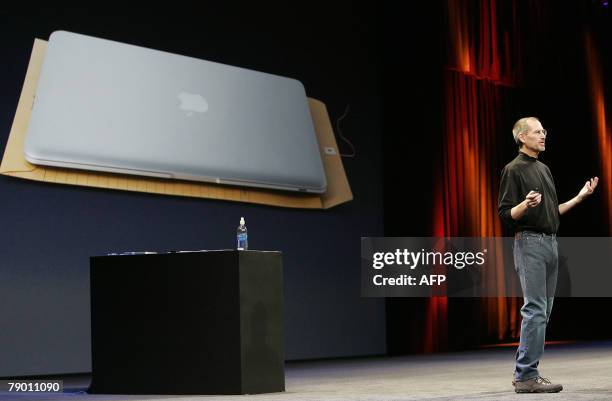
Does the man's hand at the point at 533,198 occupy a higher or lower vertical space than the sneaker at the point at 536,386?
higher

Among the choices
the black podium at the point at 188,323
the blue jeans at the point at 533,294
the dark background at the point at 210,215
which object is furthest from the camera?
the dark background at the point at 210,215

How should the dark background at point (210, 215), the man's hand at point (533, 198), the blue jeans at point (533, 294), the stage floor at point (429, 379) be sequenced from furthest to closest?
the dark background at point (210, 215) < the stage floor at point (429, 379) < the blue jeans at point (533, 294) < the man's hand at point (533, 198)

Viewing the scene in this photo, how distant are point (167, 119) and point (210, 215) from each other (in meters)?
0.75

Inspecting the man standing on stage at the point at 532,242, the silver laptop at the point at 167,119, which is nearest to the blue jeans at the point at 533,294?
the man standing on stage at the point at 532,242

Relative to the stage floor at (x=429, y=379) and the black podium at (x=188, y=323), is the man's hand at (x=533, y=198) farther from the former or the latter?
the black podium at (x=188, y=323)

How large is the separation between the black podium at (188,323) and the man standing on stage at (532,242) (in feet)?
3.49

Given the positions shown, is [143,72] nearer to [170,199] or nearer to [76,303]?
[170,199]

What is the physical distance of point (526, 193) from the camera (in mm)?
3904

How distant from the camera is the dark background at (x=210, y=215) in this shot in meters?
5.57

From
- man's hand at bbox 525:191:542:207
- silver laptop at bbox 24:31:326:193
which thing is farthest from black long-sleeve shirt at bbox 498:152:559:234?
silver laptop at bbox 24:31:326:193

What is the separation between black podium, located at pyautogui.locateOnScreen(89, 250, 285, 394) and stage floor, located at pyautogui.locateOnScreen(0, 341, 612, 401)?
0.09 metres

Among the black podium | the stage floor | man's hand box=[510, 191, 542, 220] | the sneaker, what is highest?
man's hand box=[510, 191, 542, 220]

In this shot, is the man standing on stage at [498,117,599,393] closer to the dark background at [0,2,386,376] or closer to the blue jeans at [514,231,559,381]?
the blue jeans at [514,231,559,381]

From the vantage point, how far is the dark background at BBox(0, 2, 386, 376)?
557 cm
